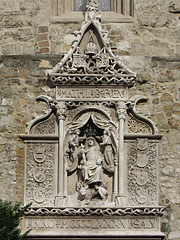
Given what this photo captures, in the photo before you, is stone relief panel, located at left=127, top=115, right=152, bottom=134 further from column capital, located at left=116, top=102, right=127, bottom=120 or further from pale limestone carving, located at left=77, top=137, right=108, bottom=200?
pale limestone carving, located at left=77, top=137, right=108, bottom=200

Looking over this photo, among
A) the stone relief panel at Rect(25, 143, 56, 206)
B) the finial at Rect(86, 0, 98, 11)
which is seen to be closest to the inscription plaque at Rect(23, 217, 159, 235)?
the stone relief panel at Rect(25, 143, 56, 206)

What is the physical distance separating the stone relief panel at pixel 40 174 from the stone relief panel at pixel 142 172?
1044 millimetres

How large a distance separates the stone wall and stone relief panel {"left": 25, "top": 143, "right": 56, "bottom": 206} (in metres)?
0.12

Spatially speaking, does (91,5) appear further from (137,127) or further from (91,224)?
(91,224)

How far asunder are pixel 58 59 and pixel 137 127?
4.73 feet

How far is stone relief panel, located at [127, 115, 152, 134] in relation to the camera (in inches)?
426

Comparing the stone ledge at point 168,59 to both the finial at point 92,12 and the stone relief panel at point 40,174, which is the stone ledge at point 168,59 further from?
the stone relief panel at point 40,174

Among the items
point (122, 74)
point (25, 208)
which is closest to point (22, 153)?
point (25, 208)

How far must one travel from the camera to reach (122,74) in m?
10.8

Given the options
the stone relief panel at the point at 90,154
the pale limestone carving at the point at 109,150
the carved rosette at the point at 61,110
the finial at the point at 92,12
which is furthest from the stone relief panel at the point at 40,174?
the finial at the point at 92,12

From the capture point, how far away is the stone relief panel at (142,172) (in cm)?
1061

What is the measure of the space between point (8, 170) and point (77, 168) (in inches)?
36.5

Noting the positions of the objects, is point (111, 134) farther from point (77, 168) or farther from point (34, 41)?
point (34, 41)

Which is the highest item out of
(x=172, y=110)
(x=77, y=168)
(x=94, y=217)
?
(x=172, y=110)
